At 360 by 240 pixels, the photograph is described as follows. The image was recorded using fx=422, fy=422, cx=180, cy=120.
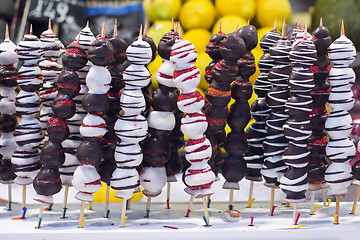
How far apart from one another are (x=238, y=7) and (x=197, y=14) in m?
0.20

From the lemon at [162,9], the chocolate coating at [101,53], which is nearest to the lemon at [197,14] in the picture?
the lemon at [162,9]

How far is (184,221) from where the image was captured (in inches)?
43.1

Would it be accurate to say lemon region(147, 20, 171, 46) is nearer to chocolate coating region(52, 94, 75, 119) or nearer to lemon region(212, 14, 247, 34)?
lemon region(212, 14, 247, 34)

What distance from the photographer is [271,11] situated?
206 cm

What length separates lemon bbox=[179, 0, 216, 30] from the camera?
6.81 feet

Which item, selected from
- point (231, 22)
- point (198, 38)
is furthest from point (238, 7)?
point (198, 38)

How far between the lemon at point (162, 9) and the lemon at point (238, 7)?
23 centimetres

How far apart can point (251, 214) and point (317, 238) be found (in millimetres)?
209

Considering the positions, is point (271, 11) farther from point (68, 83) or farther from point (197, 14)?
point (68, 83)

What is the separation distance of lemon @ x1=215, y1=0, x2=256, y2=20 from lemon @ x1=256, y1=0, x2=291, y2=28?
0.14 ft

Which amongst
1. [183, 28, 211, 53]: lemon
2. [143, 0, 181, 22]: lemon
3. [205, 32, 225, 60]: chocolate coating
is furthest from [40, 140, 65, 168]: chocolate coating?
[143, 0, 181, 22]: lemon

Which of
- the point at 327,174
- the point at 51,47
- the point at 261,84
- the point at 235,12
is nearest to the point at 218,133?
the point at 261,84

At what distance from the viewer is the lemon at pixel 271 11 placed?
81.1 inches

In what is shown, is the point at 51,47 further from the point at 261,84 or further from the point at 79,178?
the point at 261,84
